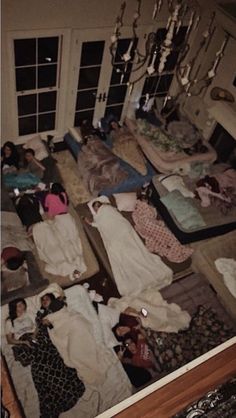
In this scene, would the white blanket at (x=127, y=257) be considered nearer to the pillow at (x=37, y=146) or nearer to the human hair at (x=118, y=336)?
the human hair at (x=118, y=336)

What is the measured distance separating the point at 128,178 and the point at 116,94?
1604mm

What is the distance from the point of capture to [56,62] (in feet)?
17.3

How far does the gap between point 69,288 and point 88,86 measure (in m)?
3.21

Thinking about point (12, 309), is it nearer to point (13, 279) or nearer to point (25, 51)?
point (13, 279)

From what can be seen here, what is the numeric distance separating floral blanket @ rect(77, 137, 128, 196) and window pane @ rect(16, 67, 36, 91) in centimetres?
117

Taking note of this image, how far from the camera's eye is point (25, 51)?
492cm

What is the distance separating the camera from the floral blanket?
216 inches

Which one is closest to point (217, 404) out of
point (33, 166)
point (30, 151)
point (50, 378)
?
point (50, 378)

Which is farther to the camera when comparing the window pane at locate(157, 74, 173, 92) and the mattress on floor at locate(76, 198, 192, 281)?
the window pane at locate(157, 74, 173, 92)

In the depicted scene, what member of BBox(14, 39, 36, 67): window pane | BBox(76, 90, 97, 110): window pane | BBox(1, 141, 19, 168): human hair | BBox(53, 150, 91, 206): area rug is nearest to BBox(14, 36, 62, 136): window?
BBox(14, 39, 36, 67): window pane

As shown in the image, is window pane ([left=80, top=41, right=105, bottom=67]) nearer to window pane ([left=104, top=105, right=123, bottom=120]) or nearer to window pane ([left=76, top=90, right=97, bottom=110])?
window pane ([left=76, top=90, right=97, bottom=110])

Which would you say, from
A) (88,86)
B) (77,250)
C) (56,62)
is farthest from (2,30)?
(77,250)

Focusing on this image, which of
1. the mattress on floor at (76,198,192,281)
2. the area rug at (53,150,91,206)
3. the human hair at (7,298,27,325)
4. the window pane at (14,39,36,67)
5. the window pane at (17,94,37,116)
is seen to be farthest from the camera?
the area rug at (53,150,91,206)

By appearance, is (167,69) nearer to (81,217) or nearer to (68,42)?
(68,42)
